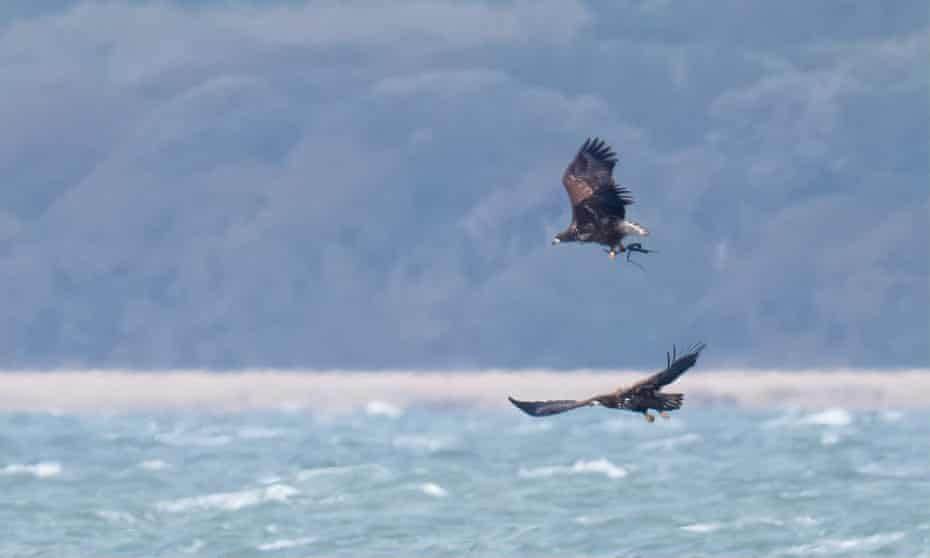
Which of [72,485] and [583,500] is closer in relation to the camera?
[583,500]

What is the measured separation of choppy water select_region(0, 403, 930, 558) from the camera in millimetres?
63344

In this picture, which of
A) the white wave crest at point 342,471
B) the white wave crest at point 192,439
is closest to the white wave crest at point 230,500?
the white wave crest at point 342,471

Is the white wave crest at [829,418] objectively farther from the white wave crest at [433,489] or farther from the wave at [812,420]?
the white wave crest at [433,489]

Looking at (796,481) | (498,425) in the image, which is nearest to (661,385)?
(796,481)

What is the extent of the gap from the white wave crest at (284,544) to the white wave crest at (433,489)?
13.0 m

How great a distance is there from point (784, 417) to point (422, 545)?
72.4 metres

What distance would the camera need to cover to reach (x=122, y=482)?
85438mm

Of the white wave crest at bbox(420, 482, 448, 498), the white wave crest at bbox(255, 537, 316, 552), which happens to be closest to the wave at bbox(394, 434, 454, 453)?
the white wave crest at bbox(420, 482, 448, 498)

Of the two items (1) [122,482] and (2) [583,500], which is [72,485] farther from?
(2) [583,500]

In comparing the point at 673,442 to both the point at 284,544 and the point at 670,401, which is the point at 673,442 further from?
the point at 670,401

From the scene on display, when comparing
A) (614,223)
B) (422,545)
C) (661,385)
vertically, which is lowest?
(422,545)

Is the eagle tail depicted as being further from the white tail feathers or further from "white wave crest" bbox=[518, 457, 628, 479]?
"white wave crest" bbox=[518, 457, 628, 479]

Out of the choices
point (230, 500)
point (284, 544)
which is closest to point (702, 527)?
point (284, 544)

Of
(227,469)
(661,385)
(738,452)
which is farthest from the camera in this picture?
(738,452)
